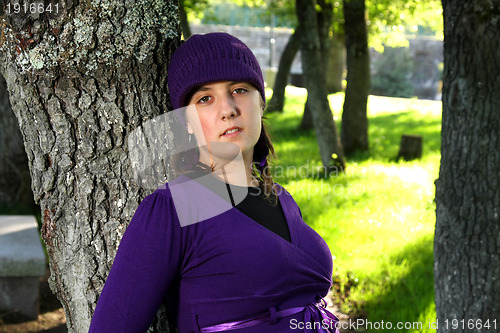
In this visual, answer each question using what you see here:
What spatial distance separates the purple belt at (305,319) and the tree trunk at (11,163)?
17.4 feet

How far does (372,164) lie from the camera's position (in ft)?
27.3

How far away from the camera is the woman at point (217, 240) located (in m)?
1.35

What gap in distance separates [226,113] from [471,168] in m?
1.68

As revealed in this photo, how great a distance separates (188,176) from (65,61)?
0.51m

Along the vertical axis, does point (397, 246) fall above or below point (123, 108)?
below

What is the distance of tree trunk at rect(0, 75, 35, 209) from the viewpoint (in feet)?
19.8

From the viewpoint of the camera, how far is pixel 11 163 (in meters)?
6.15

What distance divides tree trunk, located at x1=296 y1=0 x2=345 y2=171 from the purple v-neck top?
6086 mm

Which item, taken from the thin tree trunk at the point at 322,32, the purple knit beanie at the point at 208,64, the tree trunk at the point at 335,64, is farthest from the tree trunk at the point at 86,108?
the tree trunk at the point at 335,64

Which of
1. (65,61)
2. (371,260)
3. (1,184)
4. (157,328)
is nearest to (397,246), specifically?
(371,260)

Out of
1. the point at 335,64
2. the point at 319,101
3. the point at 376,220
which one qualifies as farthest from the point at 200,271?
the point at 335,64

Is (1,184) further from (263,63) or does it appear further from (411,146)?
(263,63)

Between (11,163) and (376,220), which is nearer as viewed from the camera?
(376,220)

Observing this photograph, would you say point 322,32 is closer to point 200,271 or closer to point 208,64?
point 208,64
